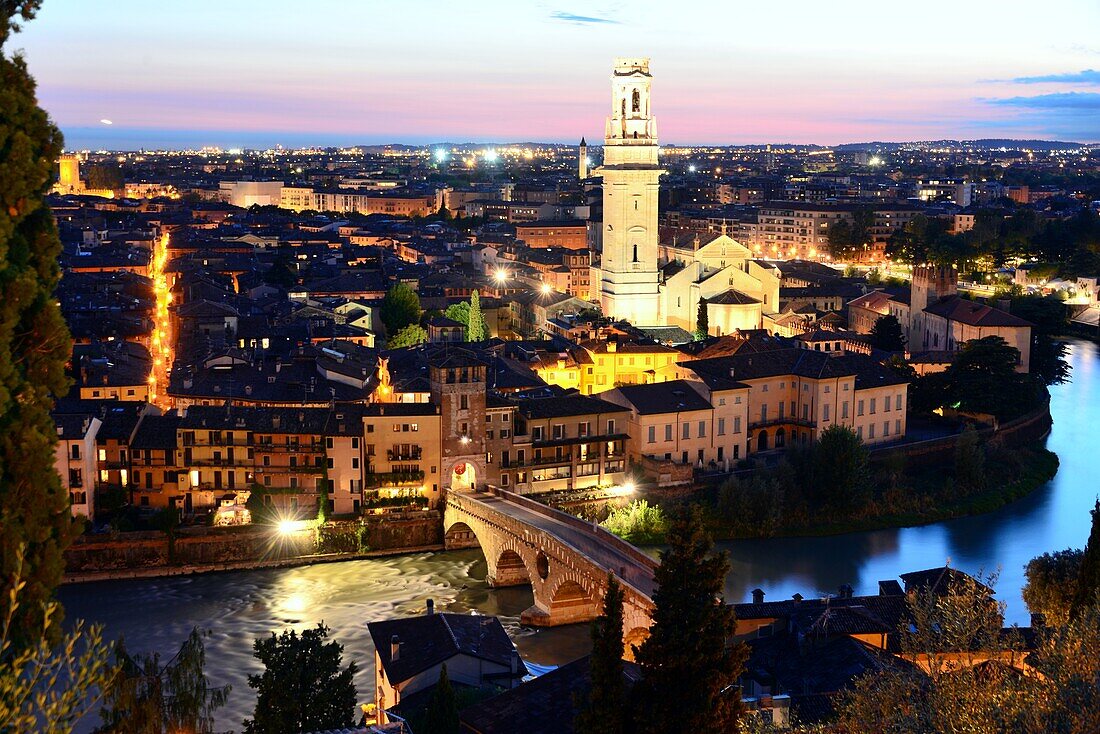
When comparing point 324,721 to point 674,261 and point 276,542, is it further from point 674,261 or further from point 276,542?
point 674,261

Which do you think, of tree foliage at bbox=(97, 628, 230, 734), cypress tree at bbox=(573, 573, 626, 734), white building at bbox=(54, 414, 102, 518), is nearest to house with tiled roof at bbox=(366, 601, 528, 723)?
tree foliage at bbox=(97, 628, 230, 734)

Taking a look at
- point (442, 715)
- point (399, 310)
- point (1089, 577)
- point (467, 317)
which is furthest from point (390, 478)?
A: point (399, 310)

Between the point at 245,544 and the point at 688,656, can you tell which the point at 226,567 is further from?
the point at 688,656

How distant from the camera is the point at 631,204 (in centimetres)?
2089

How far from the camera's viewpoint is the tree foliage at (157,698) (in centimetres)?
624

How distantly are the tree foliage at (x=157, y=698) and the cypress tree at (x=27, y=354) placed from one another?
89.5 inches

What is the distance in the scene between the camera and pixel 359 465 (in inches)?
498

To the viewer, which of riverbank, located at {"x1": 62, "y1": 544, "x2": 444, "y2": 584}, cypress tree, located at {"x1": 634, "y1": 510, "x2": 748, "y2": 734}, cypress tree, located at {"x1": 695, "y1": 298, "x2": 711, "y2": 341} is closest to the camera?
cypress tree, located at {"x1": 634, "y1": 510, "x2": 748, "y2": 734}

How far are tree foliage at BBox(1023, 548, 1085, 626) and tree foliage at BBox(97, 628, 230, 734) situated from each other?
5087 millimetres

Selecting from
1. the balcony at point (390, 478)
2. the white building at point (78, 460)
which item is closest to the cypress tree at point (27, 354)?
the white building at point (78, 460)

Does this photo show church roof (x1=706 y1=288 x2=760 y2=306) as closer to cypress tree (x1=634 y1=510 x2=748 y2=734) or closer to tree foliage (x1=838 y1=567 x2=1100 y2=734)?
cypress tree (x1=634 y1=510 x2=748 y2=734)

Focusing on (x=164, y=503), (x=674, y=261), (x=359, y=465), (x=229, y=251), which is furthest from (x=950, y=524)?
(x=229, y=251)

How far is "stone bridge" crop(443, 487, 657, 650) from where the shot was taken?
959 centimetres

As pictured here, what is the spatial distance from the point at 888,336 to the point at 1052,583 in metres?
11.3
